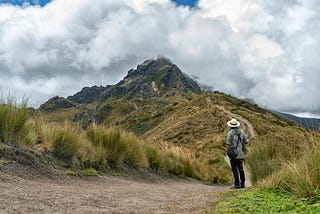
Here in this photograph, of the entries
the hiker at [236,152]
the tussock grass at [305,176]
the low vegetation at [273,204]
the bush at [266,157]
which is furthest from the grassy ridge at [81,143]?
the tussock grass at [305,176]

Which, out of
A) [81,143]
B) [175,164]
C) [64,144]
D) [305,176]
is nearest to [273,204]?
[305,176]

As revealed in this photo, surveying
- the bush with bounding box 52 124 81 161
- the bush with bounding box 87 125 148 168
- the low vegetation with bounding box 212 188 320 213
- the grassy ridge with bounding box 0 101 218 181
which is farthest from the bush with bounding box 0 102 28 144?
the low vegetation with bounding box 212 188 320 213

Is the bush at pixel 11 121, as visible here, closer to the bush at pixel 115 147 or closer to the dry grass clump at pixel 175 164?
the bush at pixel 115 147

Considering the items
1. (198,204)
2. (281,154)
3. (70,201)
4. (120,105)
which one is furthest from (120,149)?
(120,105)

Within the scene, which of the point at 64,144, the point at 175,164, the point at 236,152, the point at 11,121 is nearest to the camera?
the point at 11,121

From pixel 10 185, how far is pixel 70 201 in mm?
1289

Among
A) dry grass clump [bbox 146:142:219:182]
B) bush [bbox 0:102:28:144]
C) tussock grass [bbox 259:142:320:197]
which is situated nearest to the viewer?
tussock grass [bbox 259:142:320:197]

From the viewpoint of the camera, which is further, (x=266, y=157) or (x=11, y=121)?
(x=266, y=157)

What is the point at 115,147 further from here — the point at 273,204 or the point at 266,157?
the point at 273,204

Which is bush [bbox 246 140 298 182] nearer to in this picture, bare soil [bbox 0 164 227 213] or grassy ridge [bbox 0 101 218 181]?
bare soil [bbox 0 164 227 213]

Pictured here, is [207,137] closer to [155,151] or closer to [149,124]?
[155,151]

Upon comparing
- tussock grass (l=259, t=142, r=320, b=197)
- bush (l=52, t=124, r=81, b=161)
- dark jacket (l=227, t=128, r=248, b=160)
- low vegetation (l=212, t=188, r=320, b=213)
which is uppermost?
dark jacket (l=227, t=128, r=248, b=160)

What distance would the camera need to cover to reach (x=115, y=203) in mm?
5859

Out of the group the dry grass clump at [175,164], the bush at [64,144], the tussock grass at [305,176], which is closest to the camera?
the tussock grass at [305,176]
